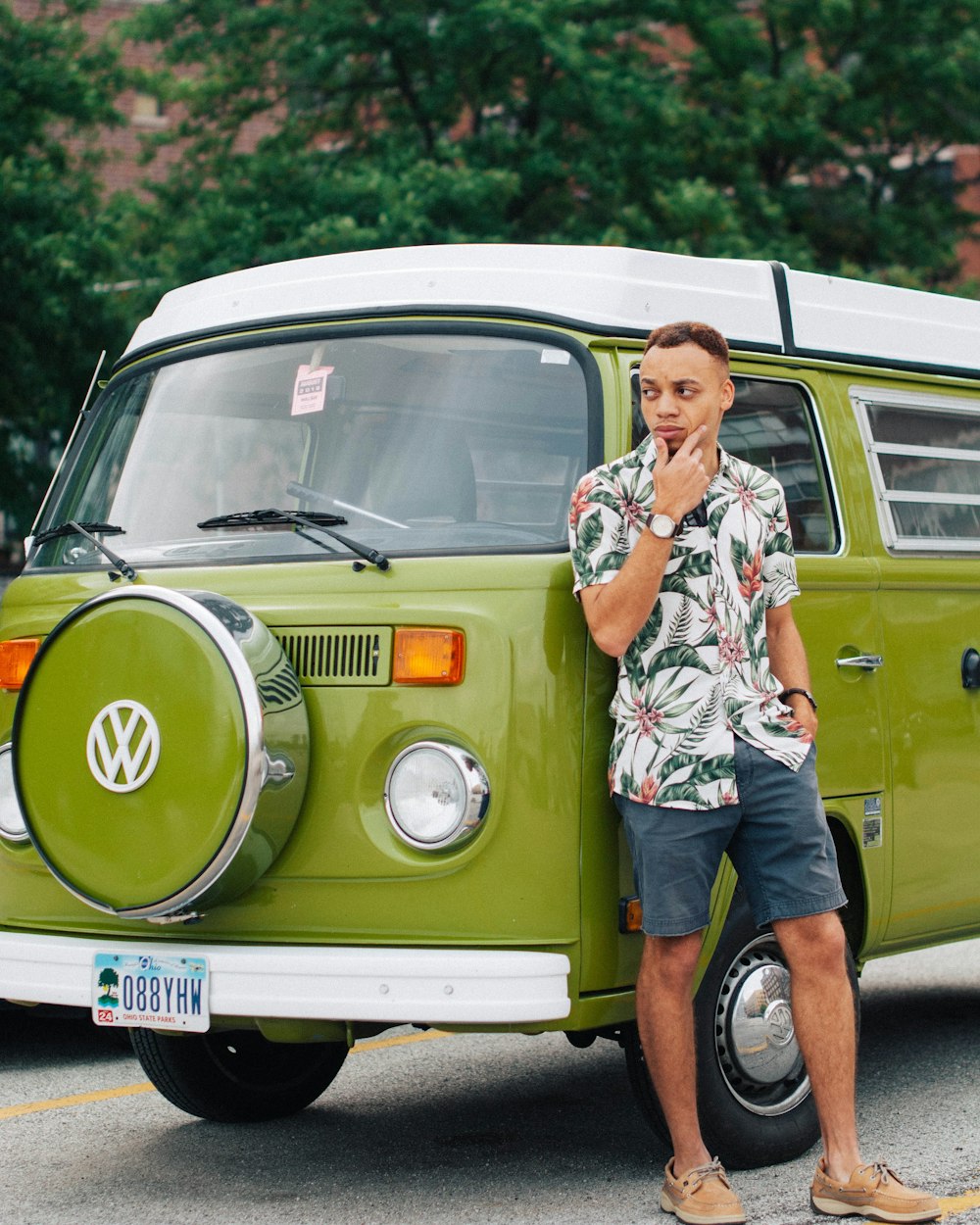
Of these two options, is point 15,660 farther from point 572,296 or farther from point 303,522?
point 572,296

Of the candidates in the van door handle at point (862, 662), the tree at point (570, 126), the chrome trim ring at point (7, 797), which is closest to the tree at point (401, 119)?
the tree at point (570, 126)

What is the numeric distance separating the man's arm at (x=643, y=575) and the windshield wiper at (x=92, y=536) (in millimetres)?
1329

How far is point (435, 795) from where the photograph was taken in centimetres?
412

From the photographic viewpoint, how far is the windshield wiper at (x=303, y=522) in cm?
431

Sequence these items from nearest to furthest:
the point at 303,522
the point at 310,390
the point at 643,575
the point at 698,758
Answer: the point at 643,575
the point at 698,758
the point at 303,522
the point at 310,390

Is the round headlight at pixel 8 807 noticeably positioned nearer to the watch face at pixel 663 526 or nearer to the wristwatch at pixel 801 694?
the watch face at pixel 663 526

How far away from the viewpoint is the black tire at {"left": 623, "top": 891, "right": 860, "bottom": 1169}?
4.41 metres

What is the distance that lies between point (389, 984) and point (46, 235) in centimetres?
1486

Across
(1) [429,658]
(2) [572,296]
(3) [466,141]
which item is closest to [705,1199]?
(1) [429,658]

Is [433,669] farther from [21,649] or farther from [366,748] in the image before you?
[21,649]

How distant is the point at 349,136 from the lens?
2152 cm

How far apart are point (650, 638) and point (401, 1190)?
167cm

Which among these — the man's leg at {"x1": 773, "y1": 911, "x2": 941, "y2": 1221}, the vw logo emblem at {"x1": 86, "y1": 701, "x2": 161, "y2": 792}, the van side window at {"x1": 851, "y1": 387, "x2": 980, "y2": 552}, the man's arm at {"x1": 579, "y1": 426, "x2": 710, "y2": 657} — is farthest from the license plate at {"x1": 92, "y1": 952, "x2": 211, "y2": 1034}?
the van side window at {"x1": 851, "y1": 387, "x2": 980, "y2": 552}

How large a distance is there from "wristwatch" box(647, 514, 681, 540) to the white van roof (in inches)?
29.6
